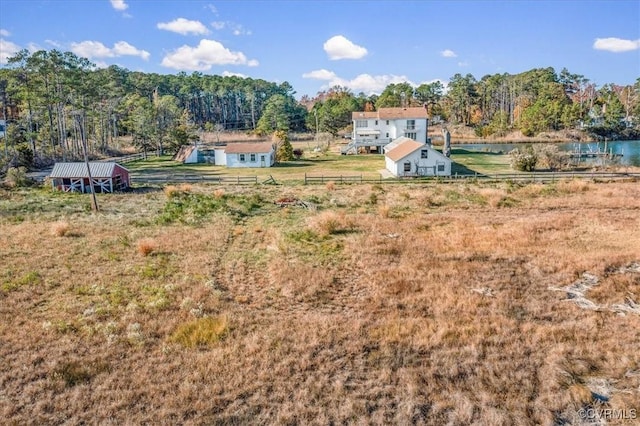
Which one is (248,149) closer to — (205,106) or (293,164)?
(293,164)

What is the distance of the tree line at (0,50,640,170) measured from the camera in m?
52.7

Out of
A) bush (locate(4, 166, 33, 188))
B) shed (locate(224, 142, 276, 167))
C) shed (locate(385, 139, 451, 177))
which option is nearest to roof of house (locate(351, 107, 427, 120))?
shed (locate(224, 142, 276, 167))

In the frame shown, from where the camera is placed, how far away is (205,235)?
2369 centimetres

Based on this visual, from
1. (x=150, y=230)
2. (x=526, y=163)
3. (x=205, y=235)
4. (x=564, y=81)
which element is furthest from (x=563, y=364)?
(x=564, y=81)

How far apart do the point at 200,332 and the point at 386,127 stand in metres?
58.1

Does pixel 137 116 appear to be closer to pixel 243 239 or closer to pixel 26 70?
pixel 26 70

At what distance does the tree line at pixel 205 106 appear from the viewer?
52.7 m

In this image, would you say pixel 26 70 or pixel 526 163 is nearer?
pixel 526 163

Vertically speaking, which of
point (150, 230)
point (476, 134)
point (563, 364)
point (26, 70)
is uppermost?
point (26, 70)

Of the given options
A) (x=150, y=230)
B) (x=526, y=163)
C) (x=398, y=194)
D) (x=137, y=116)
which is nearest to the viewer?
(x=150, y=230)

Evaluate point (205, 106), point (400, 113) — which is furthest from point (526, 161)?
point (205, 106)

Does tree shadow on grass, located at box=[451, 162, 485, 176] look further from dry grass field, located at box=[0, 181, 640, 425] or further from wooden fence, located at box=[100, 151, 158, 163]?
wooden fence, located at box=[100, 151, 158, 163]

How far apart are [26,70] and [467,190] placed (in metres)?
47.8

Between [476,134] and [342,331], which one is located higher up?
[476,134]
